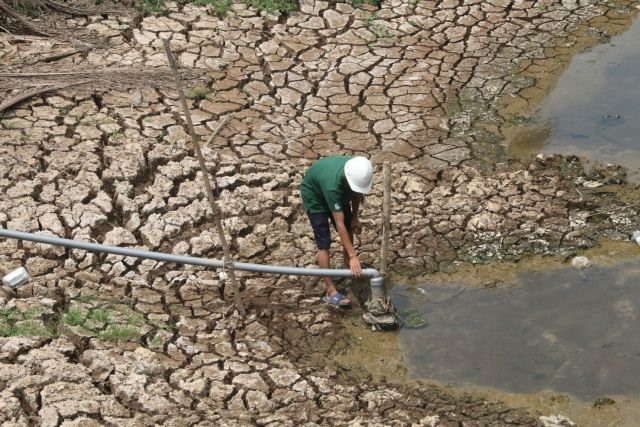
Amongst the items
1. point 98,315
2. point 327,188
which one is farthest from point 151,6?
point 98,315

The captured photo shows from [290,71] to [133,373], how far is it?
13.5 feet

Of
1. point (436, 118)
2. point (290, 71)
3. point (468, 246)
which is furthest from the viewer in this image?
point (290, 71)

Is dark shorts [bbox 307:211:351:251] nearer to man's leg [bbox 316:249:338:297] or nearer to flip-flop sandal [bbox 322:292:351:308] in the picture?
man's leg [bbox 316:249:338:297]

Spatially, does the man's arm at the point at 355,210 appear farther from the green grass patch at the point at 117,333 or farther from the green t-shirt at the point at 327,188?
the green grass patch at the point at 117,333

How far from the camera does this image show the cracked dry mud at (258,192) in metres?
5.31

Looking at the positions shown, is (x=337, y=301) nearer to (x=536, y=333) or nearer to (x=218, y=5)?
(x=536, y=333)

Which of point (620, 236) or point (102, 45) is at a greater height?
point (102, 45)

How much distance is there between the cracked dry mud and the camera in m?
5.31

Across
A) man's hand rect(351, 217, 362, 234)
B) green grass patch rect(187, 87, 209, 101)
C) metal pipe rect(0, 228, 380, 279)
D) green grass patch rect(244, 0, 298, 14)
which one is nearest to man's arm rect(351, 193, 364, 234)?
man's hand rect(351, 217, 362, 234)

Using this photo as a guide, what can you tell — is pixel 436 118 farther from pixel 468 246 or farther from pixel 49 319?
pixel 49 319

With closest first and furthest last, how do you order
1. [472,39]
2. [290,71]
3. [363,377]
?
[363,377] < [290,71] < [472,39]

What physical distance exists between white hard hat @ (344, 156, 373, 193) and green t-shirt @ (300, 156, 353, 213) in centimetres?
11

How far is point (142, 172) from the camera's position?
723cm

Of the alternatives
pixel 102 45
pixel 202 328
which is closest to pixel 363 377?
pixel 202 328
